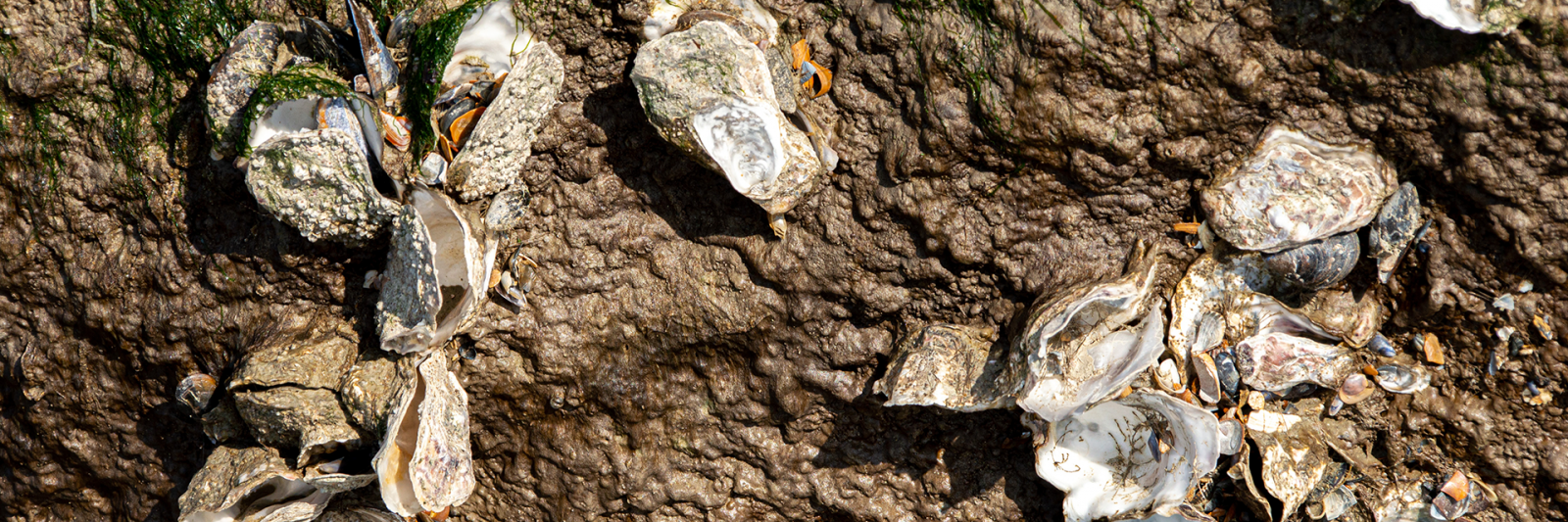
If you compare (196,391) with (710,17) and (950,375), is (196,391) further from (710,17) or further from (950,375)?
(950,375)

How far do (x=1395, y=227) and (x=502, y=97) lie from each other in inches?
142

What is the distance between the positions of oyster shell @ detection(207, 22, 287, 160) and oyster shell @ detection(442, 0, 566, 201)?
71 centimetres

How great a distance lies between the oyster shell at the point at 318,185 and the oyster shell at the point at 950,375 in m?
2.16

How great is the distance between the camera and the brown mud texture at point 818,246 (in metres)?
3.35

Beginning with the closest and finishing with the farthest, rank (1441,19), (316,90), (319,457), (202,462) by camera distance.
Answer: (1441,19), (316,90), (319,457), (202,462)

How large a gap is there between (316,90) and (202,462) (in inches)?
76.3

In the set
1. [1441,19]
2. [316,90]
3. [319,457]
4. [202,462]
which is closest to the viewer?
[1441,19]

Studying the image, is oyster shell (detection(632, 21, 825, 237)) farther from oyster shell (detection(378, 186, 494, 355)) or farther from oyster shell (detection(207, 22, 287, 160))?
oyster shell (detection(207, 22, 287, 160))

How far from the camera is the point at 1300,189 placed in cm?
342

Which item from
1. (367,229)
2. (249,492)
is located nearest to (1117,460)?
(367,229)

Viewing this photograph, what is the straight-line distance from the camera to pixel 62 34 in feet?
12.1

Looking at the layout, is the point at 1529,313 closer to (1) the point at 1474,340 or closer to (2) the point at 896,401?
(1) the point at 1474,340

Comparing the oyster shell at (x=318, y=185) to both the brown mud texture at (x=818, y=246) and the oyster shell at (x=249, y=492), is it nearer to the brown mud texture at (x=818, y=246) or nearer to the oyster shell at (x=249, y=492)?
the brown mud texture at (x=818, y=246)

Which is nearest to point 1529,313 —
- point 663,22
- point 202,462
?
point 663,22
